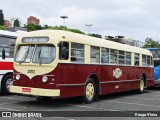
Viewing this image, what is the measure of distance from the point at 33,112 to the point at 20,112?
0.38 meters

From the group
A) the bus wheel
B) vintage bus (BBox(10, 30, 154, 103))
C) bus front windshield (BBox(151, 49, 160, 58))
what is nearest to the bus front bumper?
vintage bus (BBox(10, 30, 154, 103))

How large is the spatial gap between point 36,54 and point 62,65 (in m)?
1.04

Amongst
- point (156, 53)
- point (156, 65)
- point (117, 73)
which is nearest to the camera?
point (117, 73)

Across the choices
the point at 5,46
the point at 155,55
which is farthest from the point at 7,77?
the point at 155,55

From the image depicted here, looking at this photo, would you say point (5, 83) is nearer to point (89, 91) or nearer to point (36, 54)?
point (36, 54)

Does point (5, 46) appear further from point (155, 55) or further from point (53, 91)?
point (155, 55)

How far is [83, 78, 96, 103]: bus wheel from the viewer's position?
13375mm

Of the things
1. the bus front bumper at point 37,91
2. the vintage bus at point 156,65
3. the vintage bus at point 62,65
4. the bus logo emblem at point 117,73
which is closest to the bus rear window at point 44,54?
the vintage bus at point 62,65

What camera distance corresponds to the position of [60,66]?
470 inches

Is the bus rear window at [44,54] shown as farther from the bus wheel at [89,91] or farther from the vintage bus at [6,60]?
the vintage bus at [6,60]

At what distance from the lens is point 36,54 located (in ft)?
40.7

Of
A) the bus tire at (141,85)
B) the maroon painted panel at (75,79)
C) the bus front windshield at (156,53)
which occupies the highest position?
the bus front windshield at (156,53)

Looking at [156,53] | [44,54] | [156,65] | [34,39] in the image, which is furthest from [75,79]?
[156,53]

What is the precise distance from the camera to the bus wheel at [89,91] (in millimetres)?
13375
